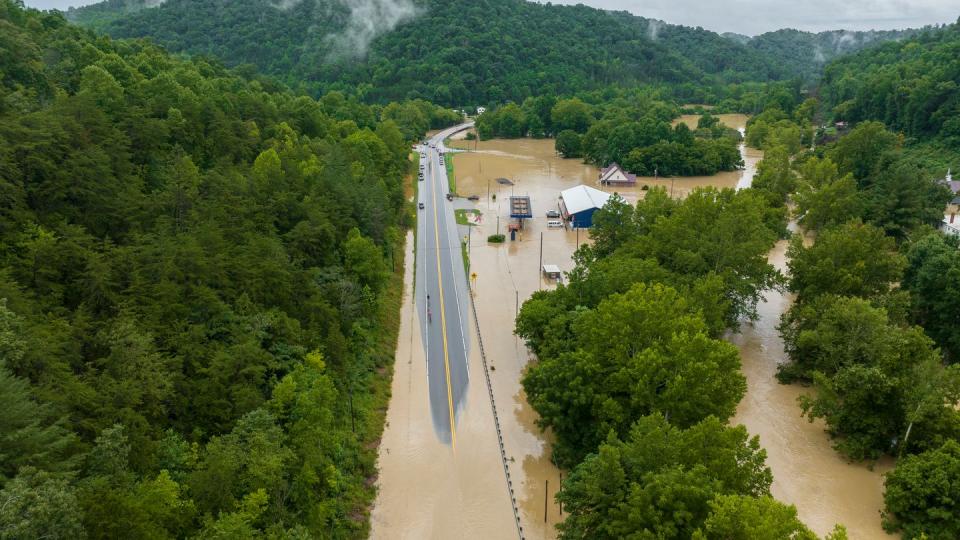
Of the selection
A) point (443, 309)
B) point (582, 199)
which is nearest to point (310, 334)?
point (443, 309)

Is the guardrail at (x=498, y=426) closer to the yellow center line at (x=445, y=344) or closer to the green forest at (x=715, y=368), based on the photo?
the yellow center line at (x=445, y=344)

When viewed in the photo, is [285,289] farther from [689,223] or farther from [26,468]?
[689,223]

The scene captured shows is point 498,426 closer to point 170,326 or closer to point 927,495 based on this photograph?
point 170,326

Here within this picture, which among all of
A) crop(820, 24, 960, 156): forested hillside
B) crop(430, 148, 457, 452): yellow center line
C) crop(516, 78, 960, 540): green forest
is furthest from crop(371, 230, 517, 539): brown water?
crop(820, 24, 960, 156): forested hillside

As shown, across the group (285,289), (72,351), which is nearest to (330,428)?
(285,289)

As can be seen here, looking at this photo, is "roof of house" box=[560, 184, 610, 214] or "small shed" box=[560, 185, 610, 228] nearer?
"small shed" box=[560, 185, 610, 228]

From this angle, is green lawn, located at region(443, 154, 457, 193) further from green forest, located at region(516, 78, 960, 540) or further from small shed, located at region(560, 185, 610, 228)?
green forest, located at region(516, 78, 960, 540)
